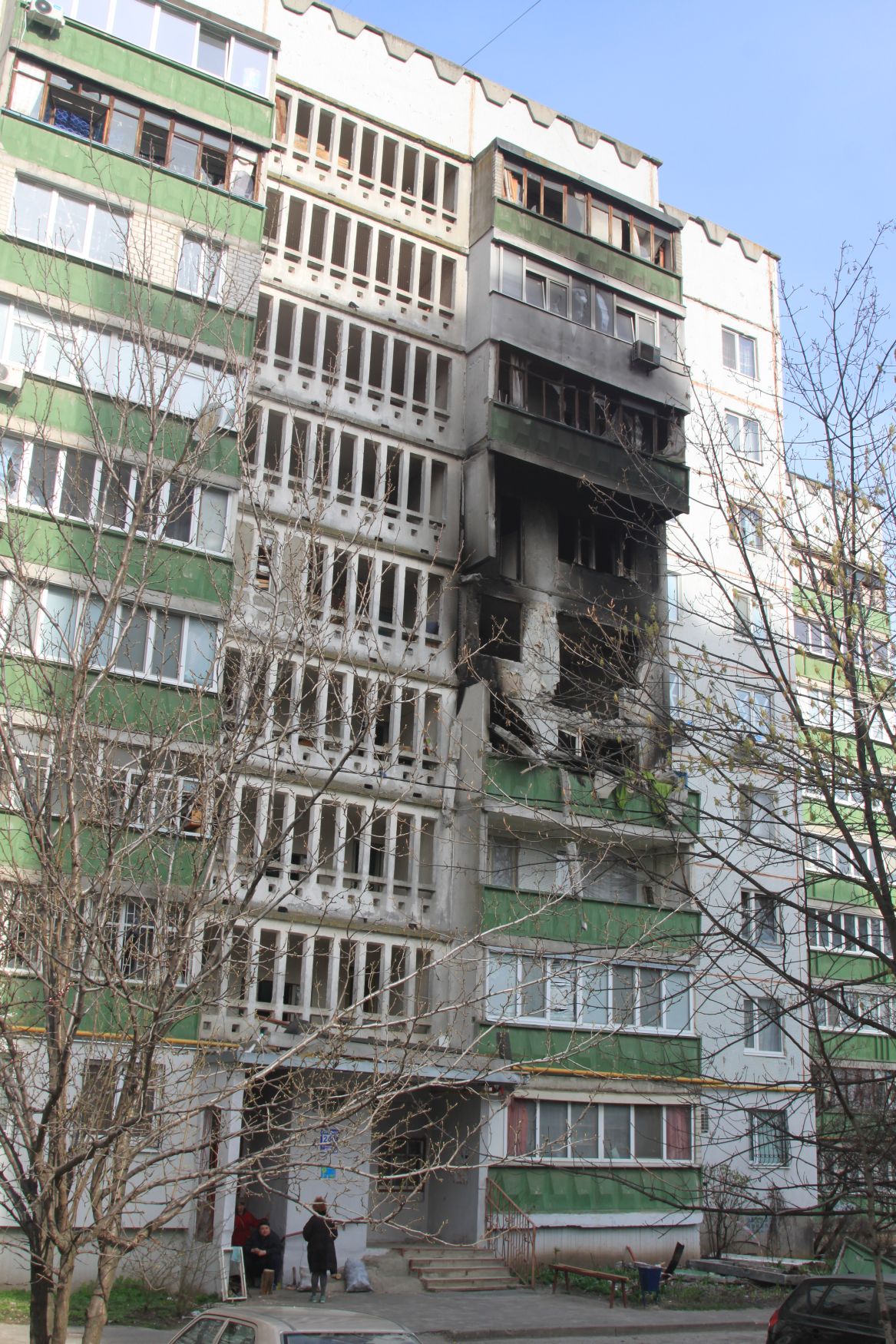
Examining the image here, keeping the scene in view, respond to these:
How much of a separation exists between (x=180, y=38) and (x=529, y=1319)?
26427mm

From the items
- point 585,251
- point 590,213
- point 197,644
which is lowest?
point 197,644

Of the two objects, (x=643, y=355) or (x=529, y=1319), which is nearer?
(x=529, y=1319)

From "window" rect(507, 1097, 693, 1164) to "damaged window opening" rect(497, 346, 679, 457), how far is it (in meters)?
15.4

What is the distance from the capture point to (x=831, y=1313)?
12711 mm

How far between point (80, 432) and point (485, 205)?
46.0 feet

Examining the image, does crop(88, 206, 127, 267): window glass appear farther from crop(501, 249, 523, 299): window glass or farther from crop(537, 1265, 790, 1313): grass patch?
crop(537, 1265, 790, 1313): grass patch

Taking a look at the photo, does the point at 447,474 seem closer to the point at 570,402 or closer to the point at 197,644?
the point at 570,402

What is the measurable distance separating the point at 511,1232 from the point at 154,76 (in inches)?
977

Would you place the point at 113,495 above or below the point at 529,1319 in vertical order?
above

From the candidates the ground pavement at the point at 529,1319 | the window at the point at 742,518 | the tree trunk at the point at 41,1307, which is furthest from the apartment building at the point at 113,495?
the window at the point at 742,518

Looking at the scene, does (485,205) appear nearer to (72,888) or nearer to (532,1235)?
(532,1235)

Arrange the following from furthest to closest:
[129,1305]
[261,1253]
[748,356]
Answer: [748,356] → [261,1253] → [129,1305]

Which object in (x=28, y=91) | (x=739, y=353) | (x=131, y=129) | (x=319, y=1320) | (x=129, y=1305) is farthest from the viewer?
(x=739, y=353)

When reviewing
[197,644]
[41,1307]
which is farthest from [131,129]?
[41,1307]
